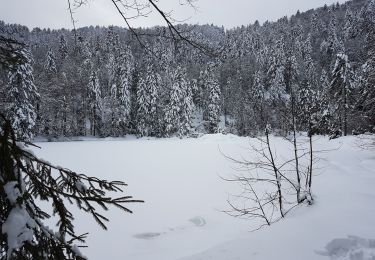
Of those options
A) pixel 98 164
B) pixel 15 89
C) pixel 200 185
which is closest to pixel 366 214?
pixel 200 185

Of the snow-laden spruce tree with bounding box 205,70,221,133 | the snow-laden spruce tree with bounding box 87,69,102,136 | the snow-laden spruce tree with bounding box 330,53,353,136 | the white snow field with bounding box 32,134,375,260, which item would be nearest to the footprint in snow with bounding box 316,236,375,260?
the white snow field with bounding box 32,134,375,260

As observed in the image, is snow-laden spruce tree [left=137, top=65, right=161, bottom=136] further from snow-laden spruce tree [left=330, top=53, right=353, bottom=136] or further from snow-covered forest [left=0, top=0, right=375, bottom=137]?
snow-laden spruce tree [left=330, top=53, right=353, bottom=136]

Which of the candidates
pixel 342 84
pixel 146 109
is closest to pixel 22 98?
pixel 146 109

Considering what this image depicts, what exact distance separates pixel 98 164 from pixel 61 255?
869 inches

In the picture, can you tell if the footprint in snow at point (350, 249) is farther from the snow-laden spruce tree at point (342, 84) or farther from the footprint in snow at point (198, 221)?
the snow-laden spruce tree at point (342, 84)

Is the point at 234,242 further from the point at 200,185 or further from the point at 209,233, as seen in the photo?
the point at 200,185

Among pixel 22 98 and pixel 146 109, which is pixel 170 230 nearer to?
pixel 22 98

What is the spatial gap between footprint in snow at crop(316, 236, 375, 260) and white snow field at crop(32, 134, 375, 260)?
2 centimetres

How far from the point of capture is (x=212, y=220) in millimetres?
12930

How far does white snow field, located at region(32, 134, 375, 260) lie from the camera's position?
616 centimetres

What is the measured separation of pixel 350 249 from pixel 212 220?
7.60 meters

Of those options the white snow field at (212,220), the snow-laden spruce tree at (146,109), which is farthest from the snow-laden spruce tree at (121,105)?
the white snow field at (212,220)

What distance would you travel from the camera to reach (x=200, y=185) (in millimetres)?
17359

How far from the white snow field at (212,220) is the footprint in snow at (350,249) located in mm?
16
